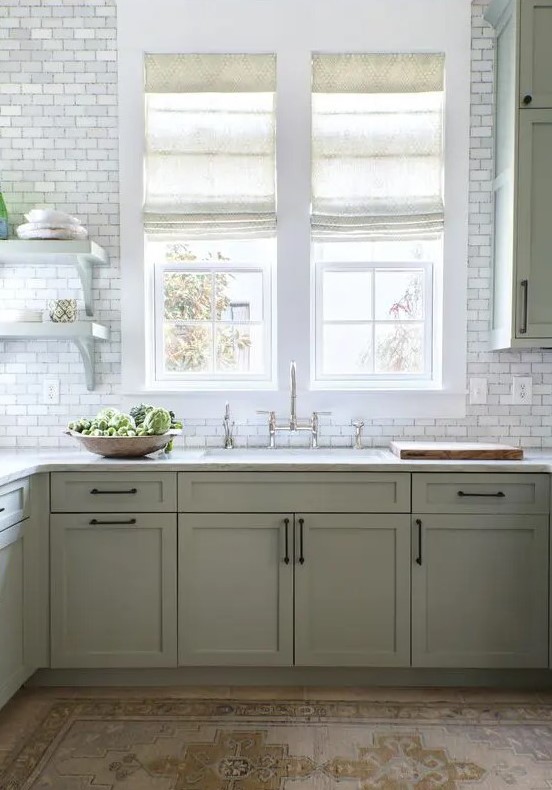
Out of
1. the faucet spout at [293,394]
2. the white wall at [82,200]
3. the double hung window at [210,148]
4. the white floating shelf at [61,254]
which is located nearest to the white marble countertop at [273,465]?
the faucet spout at [293,394]

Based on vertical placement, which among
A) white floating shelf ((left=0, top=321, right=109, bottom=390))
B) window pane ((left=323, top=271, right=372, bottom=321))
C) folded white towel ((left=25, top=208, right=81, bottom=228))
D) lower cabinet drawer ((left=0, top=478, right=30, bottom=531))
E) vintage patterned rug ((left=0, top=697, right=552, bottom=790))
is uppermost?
folded white towel ((left=25, top=208, right=81, bottom=228))

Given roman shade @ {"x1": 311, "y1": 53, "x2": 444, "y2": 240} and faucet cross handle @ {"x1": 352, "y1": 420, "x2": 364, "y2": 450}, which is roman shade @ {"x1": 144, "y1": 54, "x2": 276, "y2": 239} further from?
faucet cross handle @ {"x1": 352, "y1": 420, "x2": 364, "y2": 450}

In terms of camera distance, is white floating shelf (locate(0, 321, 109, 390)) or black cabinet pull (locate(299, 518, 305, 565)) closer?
black cabinet pull (locate(299, 518, 305, 565))

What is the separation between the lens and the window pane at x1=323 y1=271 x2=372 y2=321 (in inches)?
142

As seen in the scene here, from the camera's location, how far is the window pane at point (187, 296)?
3.62 m

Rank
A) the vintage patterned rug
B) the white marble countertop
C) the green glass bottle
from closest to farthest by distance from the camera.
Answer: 1. the vintage patterned rug
2. the white marble countertop
3. the green glass bottle

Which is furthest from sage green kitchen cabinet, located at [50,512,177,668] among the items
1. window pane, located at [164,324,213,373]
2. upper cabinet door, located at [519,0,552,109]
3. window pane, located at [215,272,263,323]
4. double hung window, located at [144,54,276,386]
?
upper cabinet door, located at [519,0,552,109]

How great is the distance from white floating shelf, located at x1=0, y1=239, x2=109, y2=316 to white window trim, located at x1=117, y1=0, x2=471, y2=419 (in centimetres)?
18

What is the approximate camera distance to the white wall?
11.4 ft

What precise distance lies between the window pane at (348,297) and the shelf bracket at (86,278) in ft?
3.79

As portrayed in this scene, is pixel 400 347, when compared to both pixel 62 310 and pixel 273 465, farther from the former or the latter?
pixel 62 310

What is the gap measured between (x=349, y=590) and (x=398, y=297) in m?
1.49

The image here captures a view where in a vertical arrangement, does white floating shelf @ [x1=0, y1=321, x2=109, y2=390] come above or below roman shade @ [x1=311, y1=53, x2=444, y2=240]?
below

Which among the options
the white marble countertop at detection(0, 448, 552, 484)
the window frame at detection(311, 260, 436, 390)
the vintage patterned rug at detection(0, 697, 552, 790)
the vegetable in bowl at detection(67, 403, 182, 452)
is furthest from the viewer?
the window frame at detection(311, 260, 436, 390)
